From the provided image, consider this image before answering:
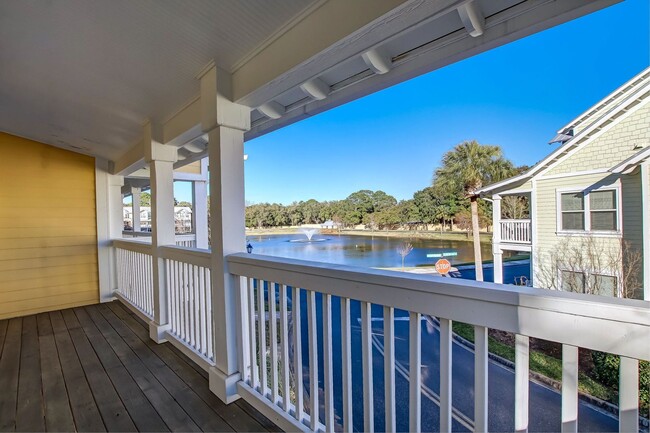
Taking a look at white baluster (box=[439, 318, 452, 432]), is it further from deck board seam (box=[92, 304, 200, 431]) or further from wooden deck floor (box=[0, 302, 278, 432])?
deck board seam (box=[92, 304, 200, 431])

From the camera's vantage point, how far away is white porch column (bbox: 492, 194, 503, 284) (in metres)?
1.48

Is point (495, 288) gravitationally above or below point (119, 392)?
above

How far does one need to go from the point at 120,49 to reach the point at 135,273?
120 inches

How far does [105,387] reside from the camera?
89.0 inches

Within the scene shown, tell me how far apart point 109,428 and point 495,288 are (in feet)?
7.42

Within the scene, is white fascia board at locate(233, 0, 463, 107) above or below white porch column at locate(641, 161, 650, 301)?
above

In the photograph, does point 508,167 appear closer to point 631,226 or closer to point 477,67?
point 631,226

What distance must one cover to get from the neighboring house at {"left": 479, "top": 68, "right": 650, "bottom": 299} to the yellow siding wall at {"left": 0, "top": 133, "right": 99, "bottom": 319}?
17.7 ft

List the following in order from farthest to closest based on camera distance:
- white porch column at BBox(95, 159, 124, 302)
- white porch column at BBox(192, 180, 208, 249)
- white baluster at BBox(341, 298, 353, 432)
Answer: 1. white porch column at BBox(192, 180, 208, 249)
2. white porch column at BBox(95, 159, 124, 302)
3. white baluster at BBox(341, 298, 353, 432)

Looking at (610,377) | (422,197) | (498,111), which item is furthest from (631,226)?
(498,111)

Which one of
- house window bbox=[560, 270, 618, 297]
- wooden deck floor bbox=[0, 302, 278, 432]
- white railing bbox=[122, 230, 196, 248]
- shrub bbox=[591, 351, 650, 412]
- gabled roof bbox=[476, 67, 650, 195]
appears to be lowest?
wooden deck floor bbox=[0, 302, 278, 432]

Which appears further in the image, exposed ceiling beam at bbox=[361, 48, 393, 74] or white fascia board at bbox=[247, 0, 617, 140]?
exposed ceiling beam at bbox=[361, 48, 393, 74]

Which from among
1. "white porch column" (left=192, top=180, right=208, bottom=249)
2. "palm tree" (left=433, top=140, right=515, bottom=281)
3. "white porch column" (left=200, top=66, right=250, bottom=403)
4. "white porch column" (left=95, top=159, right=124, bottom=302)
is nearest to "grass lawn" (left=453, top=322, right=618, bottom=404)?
"palm tree" (left=433, top=140, right=515, bottom=281)

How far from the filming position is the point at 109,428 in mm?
1832
